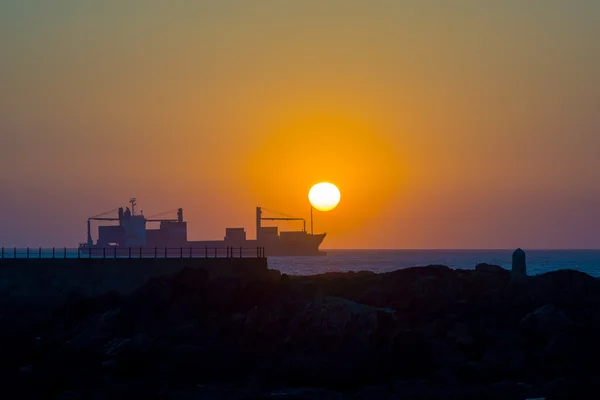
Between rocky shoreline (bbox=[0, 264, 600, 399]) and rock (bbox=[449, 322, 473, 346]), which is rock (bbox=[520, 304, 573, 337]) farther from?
rock (bbox=[449, 322, 473, 346])

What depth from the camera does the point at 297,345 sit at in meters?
30.6

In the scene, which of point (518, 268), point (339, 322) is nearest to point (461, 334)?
point (339, 322)

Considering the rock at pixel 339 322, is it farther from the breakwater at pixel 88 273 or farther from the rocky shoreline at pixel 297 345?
the breakwater at pixel 88 273

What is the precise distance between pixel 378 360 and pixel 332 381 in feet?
5.45

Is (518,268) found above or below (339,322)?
above

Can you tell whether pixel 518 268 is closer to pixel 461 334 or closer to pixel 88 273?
pixel 461 334

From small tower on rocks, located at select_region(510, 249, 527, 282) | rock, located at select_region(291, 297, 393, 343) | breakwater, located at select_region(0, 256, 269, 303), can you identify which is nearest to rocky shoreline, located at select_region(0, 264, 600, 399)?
rock, located at select_region(291, 297, 393, 343)

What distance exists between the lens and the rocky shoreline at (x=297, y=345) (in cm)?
2705

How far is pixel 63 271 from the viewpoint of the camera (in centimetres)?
4378

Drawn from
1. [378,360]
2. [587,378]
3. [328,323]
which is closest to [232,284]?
[328,323]

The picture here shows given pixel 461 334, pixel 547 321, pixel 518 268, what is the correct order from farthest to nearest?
1. pixel 518 268
2. pixel 547 321
3. pixel 461 334

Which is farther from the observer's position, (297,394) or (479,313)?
(479,313)

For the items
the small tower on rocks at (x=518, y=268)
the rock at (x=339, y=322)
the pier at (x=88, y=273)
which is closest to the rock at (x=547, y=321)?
the rock at (x=339, y=322)

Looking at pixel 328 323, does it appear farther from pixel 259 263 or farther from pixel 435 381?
pixel 259 263
